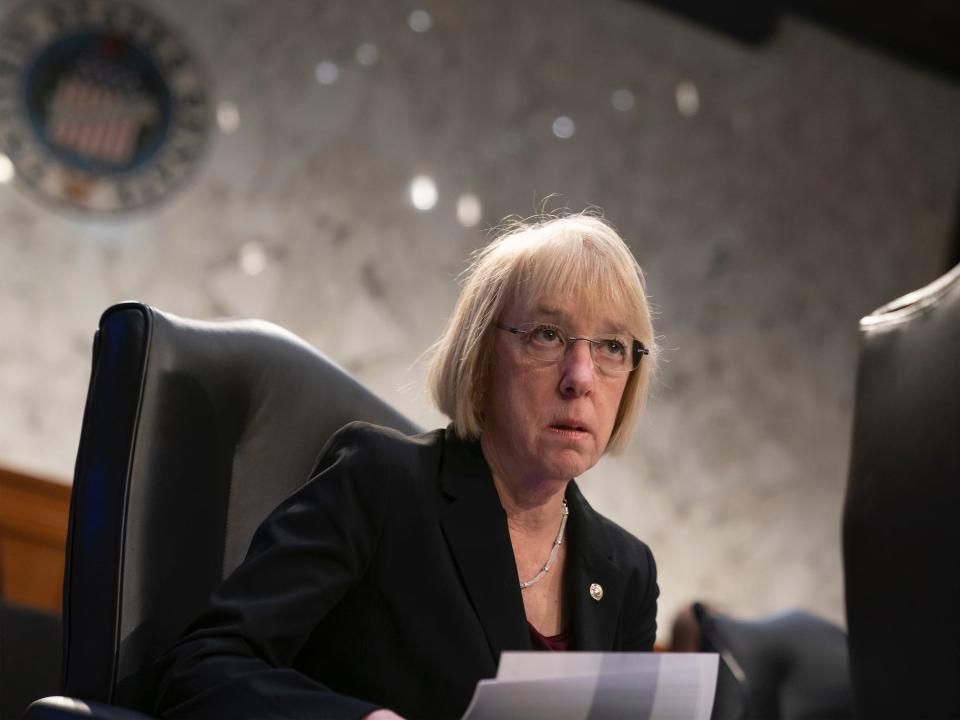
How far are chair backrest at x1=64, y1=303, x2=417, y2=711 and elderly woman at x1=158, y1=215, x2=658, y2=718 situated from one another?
0.45 ft

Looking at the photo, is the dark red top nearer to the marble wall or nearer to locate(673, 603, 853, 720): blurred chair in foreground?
locate(673, 603, 853, 720): blurred chair in foreground

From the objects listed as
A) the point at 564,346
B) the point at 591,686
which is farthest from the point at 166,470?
the point at 591,686

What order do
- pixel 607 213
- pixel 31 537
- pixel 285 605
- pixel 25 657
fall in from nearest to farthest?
pixel 285 605, pixel 25 657, pixel 31 537, pixel 607 213

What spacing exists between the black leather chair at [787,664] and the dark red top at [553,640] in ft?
2.94

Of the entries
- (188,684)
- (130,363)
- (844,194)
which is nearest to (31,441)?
(130,363)

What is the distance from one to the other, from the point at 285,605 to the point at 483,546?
263mm

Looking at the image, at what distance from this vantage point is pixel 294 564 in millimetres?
1265

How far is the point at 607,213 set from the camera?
4852 mm

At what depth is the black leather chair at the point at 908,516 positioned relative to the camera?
824mm

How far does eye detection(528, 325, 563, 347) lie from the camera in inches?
56.2

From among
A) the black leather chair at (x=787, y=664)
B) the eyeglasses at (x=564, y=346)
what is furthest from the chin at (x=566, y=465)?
the black leather chair at (x=787, y=664)

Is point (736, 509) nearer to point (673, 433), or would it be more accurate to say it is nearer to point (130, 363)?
point (673, 433)

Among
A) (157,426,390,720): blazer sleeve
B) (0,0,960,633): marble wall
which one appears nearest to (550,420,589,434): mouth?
(157,426,390,720): blazer sleeve

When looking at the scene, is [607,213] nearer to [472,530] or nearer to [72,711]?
[472,530]
